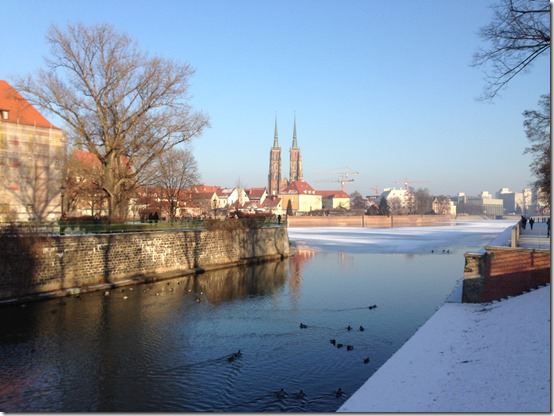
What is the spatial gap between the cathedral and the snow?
5964 inches

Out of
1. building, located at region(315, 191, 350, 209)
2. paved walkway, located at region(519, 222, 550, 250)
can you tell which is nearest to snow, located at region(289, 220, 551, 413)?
paved walkway, located at region(519, 222, 550, 250)

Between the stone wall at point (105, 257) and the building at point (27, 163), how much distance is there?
10.4 m

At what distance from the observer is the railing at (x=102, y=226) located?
2177 cm

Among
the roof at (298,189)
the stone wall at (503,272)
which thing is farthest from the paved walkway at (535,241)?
the roof at (298,189)

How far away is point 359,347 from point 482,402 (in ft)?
23.6

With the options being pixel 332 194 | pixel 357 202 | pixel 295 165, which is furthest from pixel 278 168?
pixel 357 202

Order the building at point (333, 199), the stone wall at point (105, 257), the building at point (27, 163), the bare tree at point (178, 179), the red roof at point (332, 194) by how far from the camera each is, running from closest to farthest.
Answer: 1. the stone wall at point (105, 257)
2. the building at point (27, 163)
3. the bare tree at point (178, 179)
4. the building at point (333, 199)
5. the red roof at point (332, 194)

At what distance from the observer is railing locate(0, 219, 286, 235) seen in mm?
21766

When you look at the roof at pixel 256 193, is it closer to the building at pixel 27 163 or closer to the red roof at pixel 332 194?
the red roof at pixel 332 194

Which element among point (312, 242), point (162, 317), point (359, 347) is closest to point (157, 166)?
point (162, 317)

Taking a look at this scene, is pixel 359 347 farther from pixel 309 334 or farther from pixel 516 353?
pixel 516 353

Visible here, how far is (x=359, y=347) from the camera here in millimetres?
15188

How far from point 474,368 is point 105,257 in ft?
63.6

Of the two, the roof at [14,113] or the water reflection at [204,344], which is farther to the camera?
the roof at [14,113]
